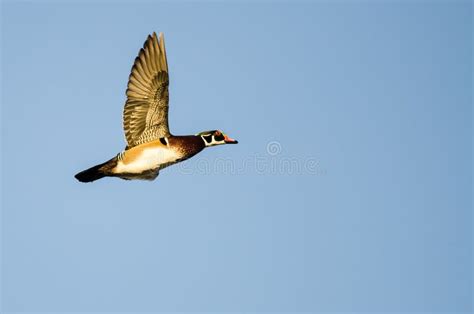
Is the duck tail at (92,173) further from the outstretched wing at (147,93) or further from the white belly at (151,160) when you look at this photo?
the outstretched wing at (147,93)

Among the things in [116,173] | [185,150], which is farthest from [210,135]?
[116,173]

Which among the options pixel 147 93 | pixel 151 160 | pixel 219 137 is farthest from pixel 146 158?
pixel 219 137

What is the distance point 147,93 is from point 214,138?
1478 mm

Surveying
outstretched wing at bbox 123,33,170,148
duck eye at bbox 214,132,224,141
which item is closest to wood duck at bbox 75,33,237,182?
outstretched wing at bbox 123,33,170,148

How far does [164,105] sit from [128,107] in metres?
0.63

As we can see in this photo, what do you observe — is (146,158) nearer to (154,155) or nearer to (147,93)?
(154,155)

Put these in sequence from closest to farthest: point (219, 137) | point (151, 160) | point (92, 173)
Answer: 1. point (151, 160)
2. point (92, 173)
3. point (219, 137)

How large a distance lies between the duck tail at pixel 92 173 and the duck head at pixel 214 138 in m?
1.78

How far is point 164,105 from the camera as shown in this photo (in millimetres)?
17438

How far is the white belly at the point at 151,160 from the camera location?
17.3 m

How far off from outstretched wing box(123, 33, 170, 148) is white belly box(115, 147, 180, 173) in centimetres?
29

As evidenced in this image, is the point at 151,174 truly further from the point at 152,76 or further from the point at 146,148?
the point at 152,76

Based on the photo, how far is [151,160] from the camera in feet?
56.8

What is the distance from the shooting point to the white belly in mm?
17312
